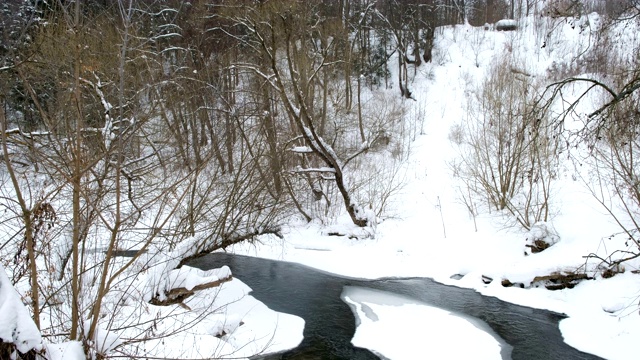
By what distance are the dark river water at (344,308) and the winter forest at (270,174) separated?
47 cm

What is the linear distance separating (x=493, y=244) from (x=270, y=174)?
7294 millimetres

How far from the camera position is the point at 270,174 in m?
12.7

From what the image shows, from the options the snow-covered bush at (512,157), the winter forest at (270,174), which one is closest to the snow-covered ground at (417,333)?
the winter forest at (270,174)

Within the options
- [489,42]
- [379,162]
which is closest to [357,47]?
[489,42]

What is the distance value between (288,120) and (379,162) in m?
5.31

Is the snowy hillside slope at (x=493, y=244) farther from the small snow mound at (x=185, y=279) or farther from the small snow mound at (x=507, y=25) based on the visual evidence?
the small snow mound at (x=507, y=25)

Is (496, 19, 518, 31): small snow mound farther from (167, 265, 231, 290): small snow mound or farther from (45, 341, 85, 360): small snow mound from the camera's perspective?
(45, 341, 85, 360): small snow mound

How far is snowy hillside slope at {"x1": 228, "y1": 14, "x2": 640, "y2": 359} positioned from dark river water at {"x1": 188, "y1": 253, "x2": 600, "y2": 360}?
434 mm

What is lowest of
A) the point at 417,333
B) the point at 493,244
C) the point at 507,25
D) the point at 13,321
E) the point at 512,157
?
the point at 493,244

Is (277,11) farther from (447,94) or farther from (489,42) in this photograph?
(489,42)

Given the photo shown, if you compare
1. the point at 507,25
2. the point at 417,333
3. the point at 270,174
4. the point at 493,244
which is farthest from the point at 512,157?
the point at 507,25

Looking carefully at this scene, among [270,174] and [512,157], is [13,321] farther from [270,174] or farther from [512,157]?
[512,157]

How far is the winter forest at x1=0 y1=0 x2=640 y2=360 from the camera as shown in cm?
513

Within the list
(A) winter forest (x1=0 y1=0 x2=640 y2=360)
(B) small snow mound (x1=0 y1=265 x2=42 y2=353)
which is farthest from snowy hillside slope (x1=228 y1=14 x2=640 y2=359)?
(B) small snow mound (x1=0 y1=265 x2=42 y2=353)
